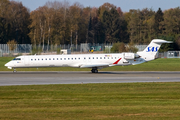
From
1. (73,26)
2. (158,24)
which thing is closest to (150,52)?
(73,26)

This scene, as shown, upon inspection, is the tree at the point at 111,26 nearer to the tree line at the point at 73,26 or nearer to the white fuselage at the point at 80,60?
the tree line at the point at 73,26

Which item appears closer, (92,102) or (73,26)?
(92,102)

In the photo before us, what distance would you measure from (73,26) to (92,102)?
8001cm

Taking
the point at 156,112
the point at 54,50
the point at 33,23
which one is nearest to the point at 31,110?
the point at 156,112

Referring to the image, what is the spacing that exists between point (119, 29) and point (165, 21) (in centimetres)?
1800

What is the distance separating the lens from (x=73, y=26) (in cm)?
9331

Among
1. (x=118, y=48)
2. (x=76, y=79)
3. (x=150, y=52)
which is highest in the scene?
(x=118, y=48)

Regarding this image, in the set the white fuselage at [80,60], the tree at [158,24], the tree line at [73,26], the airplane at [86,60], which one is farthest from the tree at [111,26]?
the white fuselage at [80,60]

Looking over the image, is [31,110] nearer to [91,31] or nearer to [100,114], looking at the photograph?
[100,114]

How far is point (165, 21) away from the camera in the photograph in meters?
96.1

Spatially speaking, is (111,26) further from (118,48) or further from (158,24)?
(118,48)

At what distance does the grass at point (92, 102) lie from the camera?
11.8 m

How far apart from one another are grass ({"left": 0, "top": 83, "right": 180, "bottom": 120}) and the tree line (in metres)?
70.1

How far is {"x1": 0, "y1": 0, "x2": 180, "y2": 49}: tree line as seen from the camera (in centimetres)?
9106
